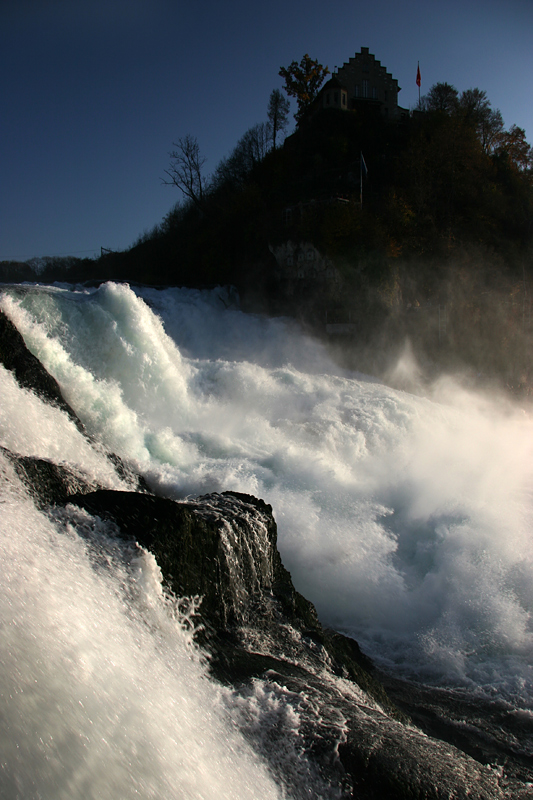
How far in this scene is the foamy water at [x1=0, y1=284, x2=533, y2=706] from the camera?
6926mm

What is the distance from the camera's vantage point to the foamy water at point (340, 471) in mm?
6926

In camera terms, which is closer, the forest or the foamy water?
the foamy water

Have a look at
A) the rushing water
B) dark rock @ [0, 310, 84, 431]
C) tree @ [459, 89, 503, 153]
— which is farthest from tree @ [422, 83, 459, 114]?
dark rock @ [0, 310, 84, 431]

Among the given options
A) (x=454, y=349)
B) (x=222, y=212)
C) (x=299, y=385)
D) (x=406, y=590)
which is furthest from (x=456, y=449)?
(x=222, y=212)

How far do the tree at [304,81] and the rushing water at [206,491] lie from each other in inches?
881

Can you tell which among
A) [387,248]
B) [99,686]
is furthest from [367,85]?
[99,686]

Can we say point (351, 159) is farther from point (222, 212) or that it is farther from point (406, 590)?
point (406, 590)

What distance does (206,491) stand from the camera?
28.4ft

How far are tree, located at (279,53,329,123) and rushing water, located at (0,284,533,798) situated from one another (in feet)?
73.4

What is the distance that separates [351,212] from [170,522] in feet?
60.0

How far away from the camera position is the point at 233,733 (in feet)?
10.8

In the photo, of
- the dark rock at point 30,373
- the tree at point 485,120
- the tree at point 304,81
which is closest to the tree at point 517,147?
the tree at point 485,120

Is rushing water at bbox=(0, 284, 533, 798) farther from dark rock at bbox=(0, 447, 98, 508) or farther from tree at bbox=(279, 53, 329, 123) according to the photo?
tree at bbox=(279, 53, 329, 123)

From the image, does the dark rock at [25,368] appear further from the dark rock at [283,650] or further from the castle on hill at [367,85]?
the castle on hill at [367,85]
